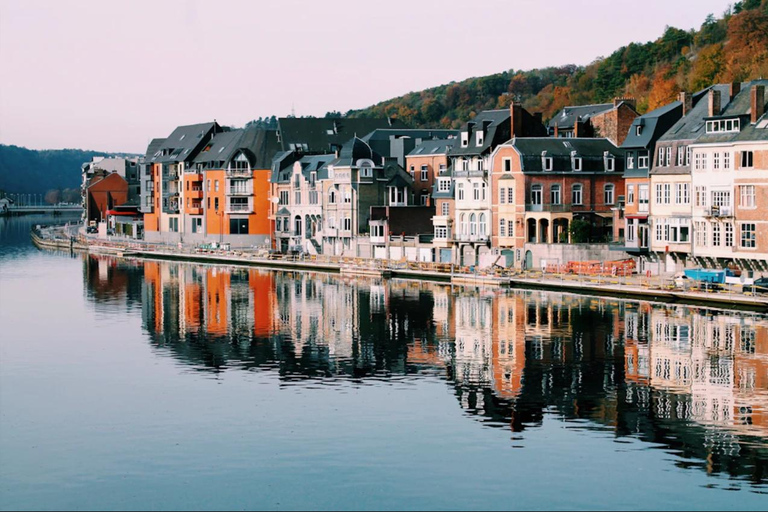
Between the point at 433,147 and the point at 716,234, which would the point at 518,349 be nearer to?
the point at 716,234

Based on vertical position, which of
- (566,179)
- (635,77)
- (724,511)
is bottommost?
(724,511)

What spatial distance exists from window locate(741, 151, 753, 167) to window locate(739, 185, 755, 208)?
1.25m

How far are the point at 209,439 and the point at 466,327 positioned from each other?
25930 millimetres

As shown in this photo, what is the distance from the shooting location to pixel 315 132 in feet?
426

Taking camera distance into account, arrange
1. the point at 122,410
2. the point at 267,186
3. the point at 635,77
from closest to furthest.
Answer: the point at 122,410 → the point at 267,186 → the point at 635,77

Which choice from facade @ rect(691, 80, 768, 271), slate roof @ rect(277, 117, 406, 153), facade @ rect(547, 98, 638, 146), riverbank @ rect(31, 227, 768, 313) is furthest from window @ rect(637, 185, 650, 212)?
slate roof @ rect(277, 117, 406, 153)

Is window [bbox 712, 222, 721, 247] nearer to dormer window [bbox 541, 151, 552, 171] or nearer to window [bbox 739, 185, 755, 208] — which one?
window [bbox 739, 185, 755, 208]

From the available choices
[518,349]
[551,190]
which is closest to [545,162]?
[551,190]

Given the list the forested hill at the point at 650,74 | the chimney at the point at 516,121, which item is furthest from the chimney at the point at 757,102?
the forested hill at the point at 650,74

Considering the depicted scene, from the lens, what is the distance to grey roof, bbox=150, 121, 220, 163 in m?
138

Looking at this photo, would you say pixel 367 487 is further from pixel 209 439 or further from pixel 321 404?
pixel 321 404

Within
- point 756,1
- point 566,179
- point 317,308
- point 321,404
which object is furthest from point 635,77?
point 321,404

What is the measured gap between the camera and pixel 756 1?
13812cm

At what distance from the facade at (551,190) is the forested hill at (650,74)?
48.0 feet
